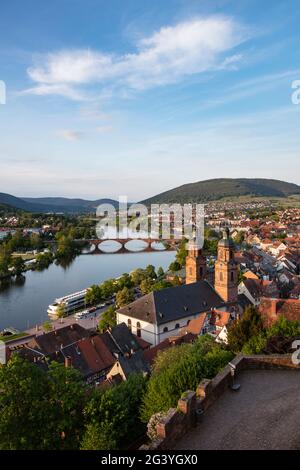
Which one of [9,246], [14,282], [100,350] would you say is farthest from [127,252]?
[100,350]

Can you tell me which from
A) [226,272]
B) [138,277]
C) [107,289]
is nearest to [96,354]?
→ [226,272]

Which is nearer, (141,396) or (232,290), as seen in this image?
(141,396)

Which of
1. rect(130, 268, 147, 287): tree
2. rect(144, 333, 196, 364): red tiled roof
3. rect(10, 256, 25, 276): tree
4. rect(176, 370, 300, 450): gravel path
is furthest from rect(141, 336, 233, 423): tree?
rect(10, 256, 25, 276): tree

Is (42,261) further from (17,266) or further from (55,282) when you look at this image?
(55,282)

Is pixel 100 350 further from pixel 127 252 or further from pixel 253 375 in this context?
pixel 127 252

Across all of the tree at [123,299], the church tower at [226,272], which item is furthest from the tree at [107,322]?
the church tower at [226,272]

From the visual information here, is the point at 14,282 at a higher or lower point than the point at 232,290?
lower
